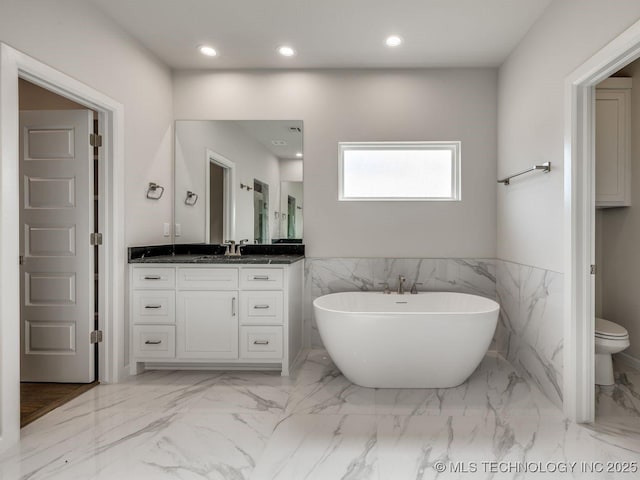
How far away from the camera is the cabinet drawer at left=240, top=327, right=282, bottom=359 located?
2834mm

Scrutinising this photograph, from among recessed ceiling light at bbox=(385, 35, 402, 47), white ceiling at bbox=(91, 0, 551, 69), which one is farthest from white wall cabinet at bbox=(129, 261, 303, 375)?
recessed ceiling light at bbox=(385, 35, 402, 47)

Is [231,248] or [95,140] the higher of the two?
[95,140]

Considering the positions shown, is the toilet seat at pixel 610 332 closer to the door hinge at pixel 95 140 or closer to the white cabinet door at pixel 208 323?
the white cabinet door at pixel 208 323

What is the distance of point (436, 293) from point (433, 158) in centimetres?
122

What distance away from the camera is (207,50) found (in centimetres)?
306

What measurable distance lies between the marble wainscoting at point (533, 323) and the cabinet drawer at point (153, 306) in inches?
102

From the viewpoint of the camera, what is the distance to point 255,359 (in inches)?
112

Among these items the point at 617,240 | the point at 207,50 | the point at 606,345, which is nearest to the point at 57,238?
the point at 207,50

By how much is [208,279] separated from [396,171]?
1911mm

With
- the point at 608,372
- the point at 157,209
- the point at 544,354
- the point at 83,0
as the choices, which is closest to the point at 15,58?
the point at 83,0

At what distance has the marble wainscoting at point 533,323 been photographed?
2.32m

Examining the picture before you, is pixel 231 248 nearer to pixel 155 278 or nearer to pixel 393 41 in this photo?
pixel 155 278

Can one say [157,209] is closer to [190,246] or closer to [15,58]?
[190,246]

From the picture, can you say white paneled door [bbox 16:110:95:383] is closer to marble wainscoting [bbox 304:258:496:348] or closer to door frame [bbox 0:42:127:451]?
door frame [bbox 0:42:127:451]
